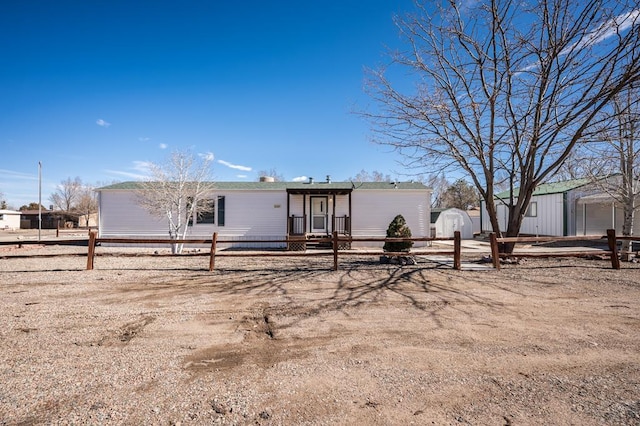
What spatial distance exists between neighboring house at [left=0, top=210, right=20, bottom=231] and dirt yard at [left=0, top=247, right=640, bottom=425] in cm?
4581

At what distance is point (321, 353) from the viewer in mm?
3594

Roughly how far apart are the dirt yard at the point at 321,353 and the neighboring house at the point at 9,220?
150ft

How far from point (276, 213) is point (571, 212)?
1661cm

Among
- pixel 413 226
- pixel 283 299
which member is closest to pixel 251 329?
pixel 283 299

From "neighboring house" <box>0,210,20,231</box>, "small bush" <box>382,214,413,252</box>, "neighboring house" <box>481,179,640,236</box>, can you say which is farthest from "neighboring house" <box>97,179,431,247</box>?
"neighboring house" <box>0,210,20,231</box>

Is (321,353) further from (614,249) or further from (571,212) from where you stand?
(571,212)

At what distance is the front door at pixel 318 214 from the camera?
16.4 m

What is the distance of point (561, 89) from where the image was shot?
783 centimetres

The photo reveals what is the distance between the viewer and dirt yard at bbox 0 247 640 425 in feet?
8.32

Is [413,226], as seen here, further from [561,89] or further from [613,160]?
[561,89]

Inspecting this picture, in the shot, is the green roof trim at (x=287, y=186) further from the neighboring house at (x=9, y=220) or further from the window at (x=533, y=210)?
the neighboring house at (x=9, y=220)

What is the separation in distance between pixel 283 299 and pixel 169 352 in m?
2.52

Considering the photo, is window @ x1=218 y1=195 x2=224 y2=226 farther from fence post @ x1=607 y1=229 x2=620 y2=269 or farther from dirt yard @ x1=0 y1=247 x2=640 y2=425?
fence post @ x1=607 y1=229 x2=620 y2=269

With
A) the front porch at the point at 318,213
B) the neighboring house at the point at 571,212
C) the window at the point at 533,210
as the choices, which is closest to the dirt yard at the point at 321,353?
the front porch at the point at 318,213
